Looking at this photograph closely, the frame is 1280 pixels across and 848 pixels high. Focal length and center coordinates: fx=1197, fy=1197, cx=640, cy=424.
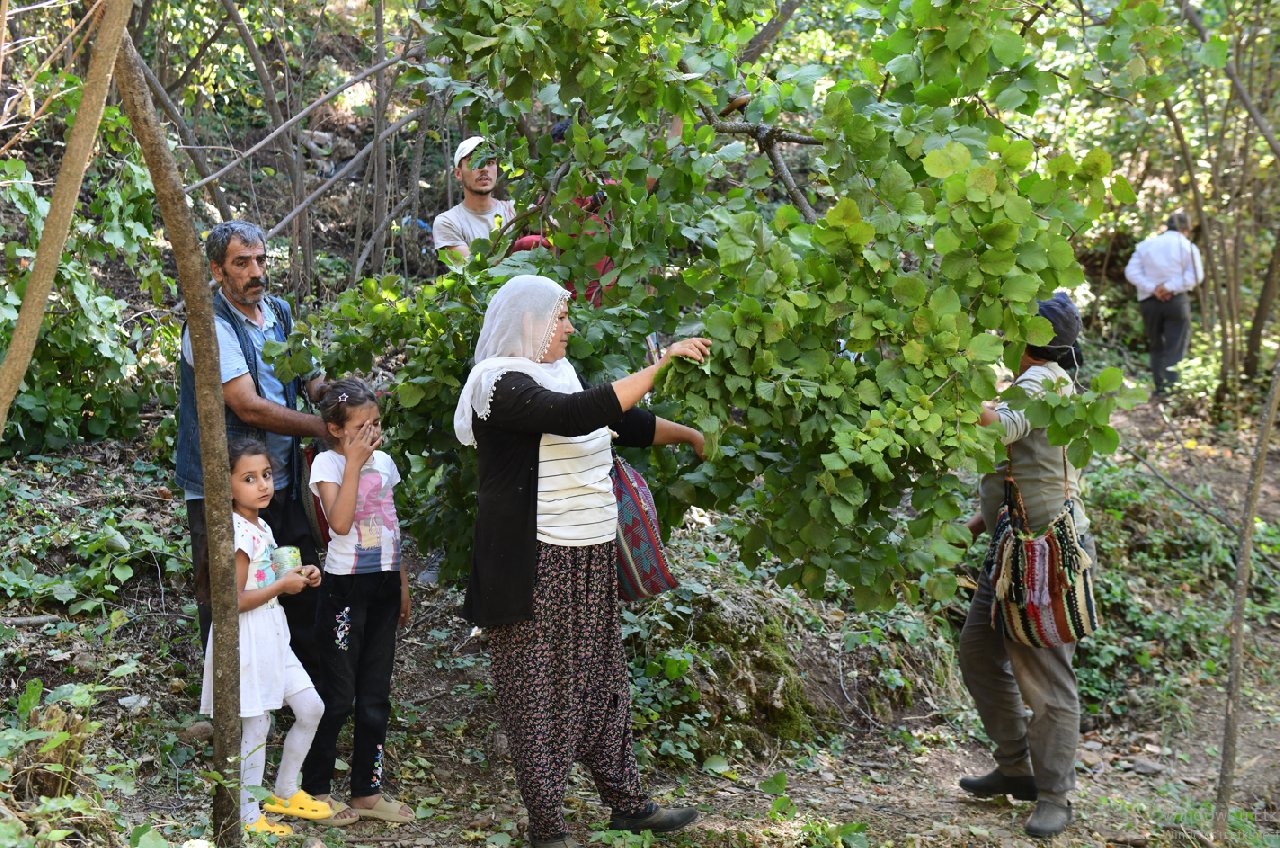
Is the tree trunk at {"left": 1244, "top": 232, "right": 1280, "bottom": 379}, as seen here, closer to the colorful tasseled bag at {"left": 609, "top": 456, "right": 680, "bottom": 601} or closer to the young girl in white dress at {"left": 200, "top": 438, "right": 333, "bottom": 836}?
the colorful tasseled bag at {"left": 609, "top": 456, "right": 680, "bottom": 601}

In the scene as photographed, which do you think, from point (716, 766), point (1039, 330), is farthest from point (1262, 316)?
point (1039, 330)

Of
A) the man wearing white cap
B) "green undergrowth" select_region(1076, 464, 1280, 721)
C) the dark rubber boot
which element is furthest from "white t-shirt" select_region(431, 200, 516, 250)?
"green undergrowth" select_region(1076, 464, 1280, 721)

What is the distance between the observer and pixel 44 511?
5293 millimetres

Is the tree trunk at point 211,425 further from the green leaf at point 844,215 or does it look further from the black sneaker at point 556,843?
the green leaf at point 844,215

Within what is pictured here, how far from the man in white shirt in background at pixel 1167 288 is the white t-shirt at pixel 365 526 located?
889cm

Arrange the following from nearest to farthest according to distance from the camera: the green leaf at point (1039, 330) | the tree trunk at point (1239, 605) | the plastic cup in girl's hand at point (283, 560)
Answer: the green leaf at point (1039, 330)
the plastic cup in girl's hand at point (283, 560)
the tree trunk at point (1239, 605)

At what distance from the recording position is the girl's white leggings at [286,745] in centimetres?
369

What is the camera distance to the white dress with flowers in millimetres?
3705

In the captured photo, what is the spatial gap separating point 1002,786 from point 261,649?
2.79 m

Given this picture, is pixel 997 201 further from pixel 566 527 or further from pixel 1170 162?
pixel 1170 162

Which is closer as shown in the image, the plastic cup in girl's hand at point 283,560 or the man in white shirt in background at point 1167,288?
the plastic cup in girl's hand at point 283,560

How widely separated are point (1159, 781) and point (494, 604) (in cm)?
375

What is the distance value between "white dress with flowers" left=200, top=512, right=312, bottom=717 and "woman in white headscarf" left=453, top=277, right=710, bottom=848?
0.64 metres

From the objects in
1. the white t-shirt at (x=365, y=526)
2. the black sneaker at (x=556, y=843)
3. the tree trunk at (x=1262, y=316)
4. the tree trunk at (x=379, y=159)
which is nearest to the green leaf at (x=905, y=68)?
the white t-shirt at (x=365, y=526)
